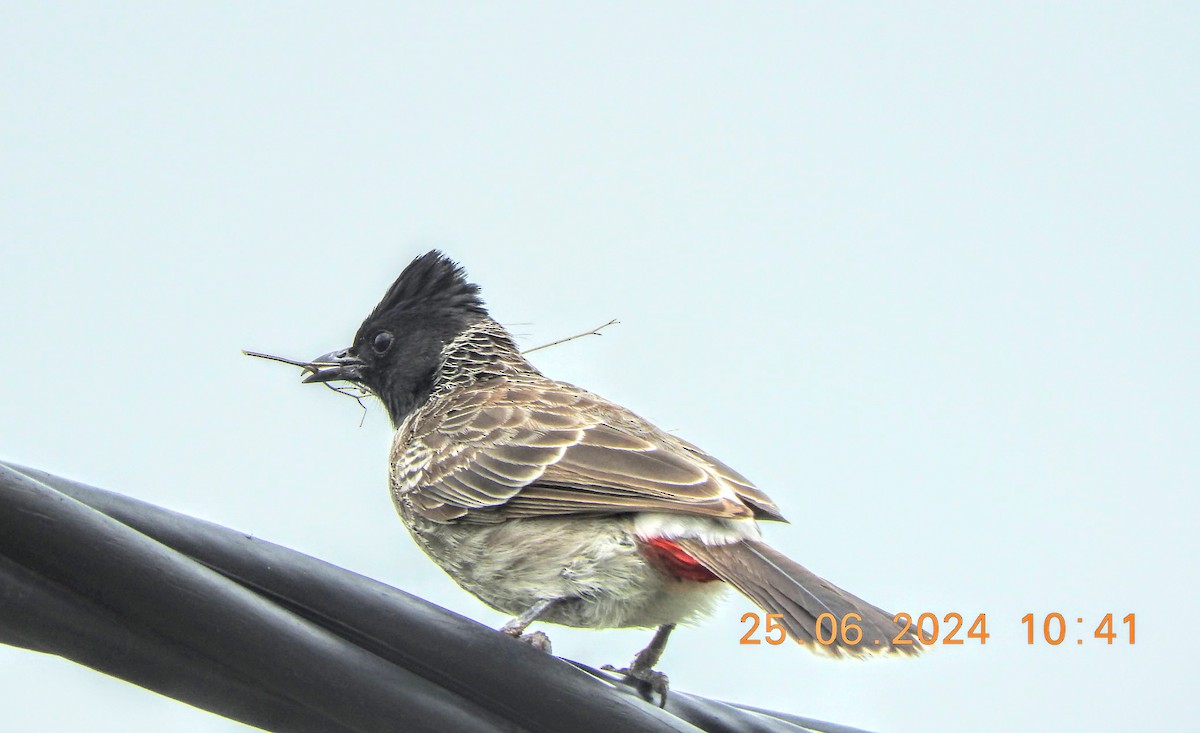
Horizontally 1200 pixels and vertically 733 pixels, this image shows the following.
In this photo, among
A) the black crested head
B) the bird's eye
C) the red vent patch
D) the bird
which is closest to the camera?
the bird

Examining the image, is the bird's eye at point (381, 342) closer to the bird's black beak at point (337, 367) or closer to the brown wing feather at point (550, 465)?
the bird's black beak at point (337, 367)

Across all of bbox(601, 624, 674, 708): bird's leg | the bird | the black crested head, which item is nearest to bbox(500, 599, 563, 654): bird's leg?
the bird

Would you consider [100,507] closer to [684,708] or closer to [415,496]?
[684,708]

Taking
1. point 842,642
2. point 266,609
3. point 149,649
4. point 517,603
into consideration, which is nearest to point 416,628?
point 266,609

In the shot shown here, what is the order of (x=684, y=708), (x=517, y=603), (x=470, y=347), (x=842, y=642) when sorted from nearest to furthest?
→ 1. (x=684, y=708)
2. (x=842, y=642)
3. (x=517, y=603)
4. (x=470, y=347)

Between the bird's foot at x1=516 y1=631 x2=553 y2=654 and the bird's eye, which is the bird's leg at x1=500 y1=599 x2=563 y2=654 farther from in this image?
the bird's eye

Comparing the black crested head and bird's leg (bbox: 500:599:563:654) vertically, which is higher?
the black crested head

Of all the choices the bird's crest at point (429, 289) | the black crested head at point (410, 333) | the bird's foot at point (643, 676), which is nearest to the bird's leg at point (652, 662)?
the bird's foot at point (643, 676)

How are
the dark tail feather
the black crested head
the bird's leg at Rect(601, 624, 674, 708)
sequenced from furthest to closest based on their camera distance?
1. the black crested head
2. the bird's leg at Rect(601, 624, 674, 708)
3. the dark tail feather

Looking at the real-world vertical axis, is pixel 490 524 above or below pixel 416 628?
above
